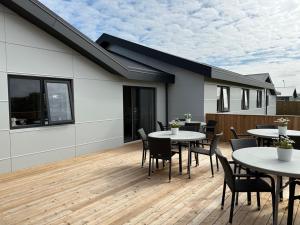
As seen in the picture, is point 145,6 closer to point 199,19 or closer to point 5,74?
point 199,19

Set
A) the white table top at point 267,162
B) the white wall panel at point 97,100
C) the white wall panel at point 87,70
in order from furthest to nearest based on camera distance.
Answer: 1. the white wall panel at point 97,100
2. the white wall panel at point 87,70
3. the white table top at point 267,162

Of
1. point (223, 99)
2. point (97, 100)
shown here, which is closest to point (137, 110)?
point (97, 100)

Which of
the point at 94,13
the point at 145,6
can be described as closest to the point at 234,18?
the point at 145,6

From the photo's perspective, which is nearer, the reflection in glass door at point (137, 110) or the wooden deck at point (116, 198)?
the wooden deck at point (116, 198)

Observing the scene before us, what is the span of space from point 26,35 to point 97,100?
102 inches

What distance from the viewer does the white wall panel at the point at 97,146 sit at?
22.4 feet

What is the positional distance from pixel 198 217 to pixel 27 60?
487 cm

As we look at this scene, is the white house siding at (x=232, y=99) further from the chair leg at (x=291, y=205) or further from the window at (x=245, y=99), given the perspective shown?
the chair leg at (x=291, y=205)

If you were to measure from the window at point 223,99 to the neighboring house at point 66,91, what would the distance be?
1182mm

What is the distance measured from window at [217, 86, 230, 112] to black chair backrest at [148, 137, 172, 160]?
270 inches

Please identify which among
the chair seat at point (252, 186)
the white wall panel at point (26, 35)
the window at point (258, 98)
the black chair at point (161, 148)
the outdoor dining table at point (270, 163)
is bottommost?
the chair seat at point (252, 186)

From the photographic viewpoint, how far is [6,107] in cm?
518

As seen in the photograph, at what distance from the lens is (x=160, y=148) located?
15.4 ft

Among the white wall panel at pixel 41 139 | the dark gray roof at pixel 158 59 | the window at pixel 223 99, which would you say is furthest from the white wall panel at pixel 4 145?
the window at pixel 223 99
